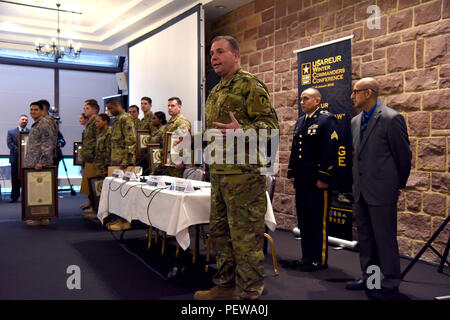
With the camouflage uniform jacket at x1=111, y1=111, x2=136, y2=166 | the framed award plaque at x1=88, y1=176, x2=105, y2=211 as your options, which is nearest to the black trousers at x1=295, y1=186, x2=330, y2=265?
the camouflage uniform jacket at x1=111, y1=111, x2=136, y2=166

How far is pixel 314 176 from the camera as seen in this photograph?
11.4 ft

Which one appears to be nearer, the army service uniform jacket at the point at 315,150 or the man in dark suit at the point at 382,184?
the man in dark suit at the point at 382,184

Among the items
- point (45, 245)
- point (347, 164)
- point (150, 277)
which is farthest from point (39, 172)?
point (347, 164)

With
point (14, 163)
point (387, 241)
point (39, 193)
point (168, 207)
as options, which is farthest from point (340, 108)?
point (14, 163)

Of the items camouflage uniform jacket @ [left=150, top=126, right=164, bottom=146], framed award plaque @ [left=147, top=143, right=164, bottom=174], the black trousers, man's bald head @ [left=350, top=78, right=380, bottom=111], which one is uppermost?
man's bald head @ [left=350, top=78, right=380, bottom=111]

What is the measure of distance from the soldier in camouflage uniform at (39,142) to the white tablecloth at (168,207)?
207 centimetres

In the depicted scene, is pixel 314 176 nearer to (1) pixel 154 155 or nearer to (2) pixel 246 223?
(2) pixel 246 223

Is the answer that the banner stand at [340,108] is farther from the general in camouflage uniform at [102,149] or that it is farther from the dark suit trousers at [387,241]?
the general in camouflage uniform at [102,149]

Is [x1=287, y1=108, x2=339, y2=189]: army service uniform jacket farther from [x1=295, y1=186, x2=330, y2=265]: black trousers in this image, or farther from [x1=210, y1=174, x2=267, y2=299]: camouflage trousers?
[x1=210, y1=174, x2=267, y2=299]: camouflage trousers

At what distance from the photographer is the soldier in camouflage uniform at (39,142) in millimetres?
5477

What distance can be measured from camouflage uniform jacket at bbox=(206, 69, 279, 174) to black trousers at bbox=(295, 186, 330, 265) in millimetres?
1287

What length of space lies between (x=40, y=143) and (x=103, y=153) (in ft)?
2.65

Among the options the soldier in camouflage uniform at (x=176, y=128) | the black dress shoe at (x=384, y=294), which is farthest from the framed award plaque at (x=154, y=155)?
the black dress shoe at (x=384, y=294)

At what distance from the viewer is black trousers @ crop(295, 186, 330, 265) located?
3494 millimetres
